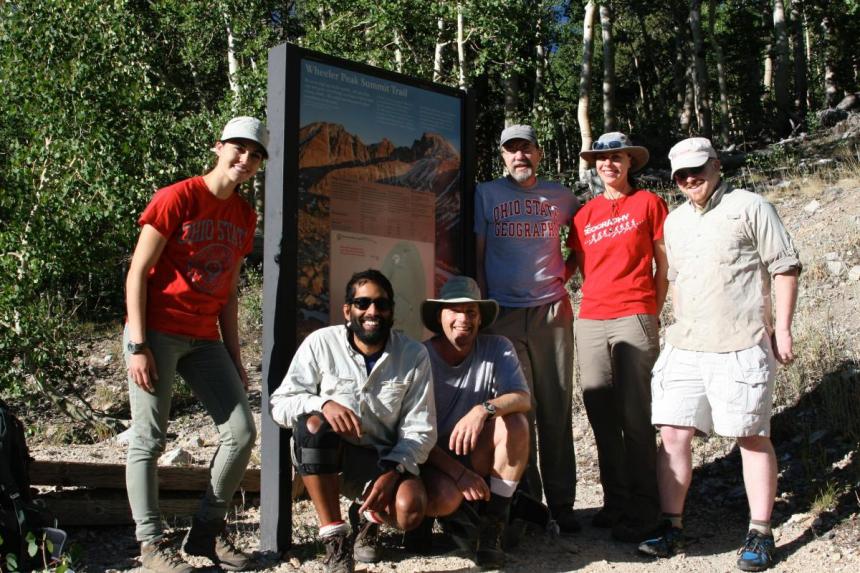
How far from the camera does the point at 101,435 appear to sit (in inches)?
363

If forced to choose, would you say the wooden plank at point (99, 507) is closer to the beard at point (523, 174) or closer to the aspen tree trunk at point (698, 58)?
the beard at point (523, 174)

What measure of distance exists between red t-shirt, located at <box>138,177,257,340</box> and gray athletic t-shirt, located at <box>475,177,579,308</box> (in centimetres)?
164

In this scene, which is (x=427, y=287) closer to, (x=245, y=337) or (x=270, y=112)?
(x=270, y=112)

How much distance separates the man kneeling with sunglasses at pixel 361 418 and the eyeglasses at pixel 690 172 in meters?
1.64

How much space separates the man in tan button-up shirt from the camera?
13.9 feet

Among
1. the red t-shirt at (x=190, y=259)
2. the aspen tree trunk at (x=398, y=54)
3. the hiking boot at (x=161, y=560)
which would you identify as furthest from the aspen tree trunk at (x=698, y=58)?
the hiking boot at (x=161, y=560)

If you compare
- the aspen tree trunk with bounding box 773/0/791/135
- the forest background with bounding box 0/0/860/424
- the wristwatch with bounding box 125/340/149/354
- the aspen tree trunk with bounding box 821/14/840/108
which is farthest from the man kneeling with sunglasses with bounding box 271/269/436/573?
the aspen tree trunk with bounding box 821/14/840/108

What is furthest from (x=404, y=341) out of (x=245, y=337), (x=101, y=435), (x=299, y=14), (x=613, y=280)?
(x=299, y=14)

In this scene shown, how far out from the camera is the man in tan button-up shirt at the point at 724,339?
422 cm

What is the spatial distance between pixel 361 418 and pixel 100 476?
211 centimetres

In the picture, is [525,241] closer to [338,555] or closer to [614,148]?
[614,148]

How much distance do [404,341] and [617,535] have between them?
66.6 inches

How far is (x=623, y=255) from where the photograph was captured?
491 centimetres

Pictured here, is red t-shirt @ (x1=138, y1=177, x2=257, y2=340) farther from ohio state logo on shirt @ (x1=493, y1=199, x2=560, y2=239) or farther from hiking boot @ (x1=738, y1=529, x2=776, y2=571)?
hiking boot @ (x1=738, y1=529, x2=776, y2=571)
